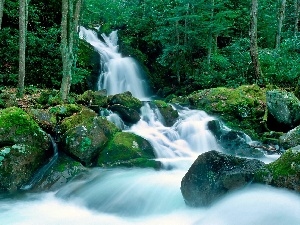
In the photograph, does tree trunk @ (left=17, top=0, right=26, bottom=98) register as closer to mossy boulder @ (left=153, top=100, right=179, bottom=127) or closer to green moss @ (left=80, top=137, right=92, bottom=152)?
green moss @ (left=80, top=137, right=92, bottom=152)

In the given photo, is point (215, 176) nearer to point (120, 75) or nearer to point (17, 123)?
point (17, 123)

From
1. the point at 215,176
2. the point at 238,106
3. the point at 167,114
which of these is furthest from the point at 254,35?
the point at 215,176

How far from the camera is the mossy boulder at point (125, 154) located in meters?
8.09

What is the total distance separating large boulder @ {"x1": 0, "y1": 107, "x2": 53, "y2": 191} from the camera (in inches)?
279

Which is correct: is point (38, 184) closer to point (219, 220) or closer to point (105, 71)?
point (219, 220)

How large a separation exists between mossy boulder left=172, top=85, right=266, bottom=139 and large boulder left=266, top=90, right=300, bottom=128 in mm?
871

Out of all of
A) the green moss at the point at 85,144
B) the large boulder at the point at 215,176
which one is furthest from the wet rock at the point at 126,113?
the large boulder at the point at 215,176

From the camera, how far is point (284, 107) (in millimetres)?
10180

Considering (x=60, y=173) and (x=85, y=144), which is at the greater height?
(x=85, y=144)

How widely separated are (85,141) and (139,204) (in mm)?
2286

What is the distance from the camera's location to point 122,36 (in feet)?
71.5

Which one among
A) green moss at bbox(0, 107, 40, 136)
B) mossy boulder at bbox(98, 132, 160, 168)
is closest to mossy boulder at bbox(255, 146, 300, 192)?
mossy boulder at bbox(98, 132, 160, 168)

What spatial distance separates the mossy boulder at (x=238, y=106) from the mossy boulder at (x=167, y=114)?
1403 mm

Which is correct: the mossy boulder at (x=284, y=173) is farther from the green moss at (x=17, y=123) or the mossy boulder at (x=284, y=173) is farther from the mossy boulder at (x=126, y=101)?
the mossy boulder at (x=126, y=101)
